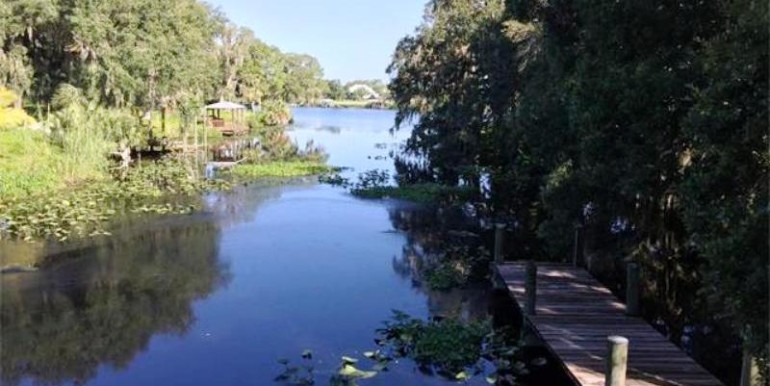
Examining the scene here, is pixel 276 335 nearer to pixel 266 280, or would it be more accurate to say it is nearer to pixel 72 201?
pixel 266 280

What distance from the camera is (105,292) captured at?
13852mm

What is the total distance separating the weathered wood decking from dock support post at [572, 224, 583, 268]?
413 millimetres

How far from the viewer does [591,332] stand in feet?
32.8

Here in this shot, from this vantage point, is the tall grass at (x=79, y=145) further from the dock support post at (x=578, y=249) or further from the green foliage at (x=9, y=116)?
the dock support post at (x=578, y=249)

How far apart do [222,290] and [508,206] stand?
1266 centimetres

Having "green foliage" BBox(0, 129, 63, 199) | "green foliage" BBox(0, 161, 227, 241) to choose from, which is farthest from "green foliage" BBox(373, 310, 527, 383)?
"green foliage" BBox(0, 129, 63, 199)

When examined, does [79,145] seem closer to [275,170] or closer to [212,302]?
[275,170]

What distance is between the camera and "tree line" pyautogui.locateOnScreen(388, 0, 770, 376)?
573 centimetres

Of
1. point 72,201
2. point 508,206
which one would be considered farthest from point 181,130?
point 508,206

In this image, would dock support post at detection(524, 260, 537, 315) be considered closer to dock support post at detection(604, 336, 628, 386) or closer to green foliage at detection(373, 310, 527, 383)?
green foliage at detection(373, 310, 527, 383)

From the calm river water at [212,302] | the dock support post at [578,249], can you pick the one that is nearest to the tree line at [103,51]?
the calm river water at [212,302]

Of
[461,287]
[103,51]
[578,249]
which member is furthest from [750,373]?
[103,51]

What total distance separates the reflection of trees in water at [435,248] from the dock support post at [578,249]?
1.90 m

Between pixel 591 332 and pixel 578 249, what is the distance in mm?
4716
